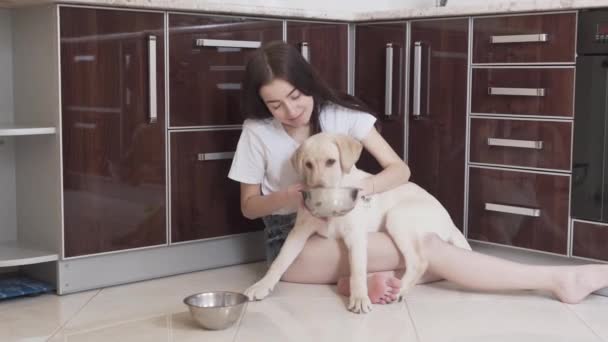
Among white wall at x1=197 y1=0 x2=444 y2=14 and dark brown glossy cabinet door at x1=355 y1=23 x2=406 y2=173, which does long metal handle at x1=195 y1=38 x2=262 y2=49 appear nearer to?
dark brown glossy cabinet door at x1=355 y1=23 x2=406 y2=173

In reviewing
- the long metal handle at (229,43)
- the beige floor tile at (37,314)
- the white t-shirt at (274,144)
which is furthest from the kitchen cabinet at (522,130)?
the beige floor tile at (37,314)

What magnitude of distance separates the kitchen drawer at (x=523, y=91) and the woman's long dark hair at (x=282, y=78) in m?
0.44

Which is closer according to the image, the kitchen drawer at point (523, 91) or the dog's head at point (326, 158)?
the dog's head at point (326, 158)

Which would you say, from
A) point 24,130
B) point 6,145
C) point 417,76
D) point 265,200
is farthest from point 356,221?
point 6,145

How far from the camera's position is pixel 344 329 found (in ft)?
7.23

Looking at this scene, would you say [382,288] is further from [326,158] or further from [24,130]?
[24,130]

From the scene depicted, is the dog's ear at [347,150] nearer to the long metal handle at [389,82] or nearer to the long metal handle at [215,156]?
the long metal handle at [215,156]

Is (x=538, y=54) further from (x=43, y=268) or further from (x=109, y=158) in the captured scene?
(x=43, y=268)

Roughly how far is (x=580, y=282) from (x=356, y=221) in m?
0.69

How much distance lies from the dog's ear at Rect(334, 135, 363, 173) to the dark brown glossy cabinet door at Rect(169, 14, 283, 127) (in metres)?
0.62

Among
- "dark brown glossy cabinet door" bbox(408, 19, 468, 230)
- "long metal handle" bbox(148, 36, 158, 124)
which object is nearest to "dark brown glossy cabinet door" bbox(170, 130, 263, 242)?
"long metal handle" bbox(148, 36, 158, 124)

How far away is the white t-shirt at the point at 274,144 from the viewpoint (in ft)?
8.78

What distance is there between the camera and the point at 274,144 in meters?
2.68

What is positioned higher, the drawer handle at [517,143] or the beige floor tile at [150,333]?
the drawer handle at [517,143]
